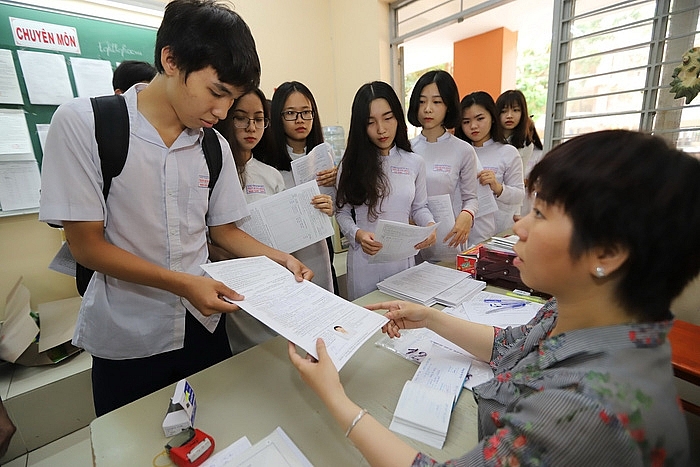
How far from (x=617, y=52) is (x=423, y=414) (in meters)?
3.01

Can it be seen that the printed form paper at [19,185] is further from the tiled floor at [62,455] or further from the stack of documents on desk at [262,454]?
the stack of documents on desk at [262,454]

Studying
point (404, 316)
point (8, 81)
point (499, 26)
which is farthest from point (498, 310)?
point (499, 26)

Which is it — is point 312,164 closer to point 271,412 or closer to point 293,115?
point 293,115

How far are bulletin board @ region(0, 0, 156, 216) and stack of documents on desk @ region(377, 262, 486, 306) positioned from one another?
2254 millimetres

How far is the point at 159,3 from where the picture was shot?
2.55 meters

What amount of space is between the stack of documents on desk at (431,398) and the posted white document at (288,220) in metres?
0.73

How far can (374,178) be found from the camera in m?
1.68

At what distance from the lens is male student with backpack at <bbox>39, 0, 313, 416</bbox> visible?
83cm

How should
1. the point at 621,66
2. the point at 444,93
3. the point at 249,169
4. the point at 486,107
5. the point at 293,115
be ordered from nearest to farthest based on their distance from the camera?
the point at 249,169, the point at 293,115, the point at 444,93, the point at 486,107, the point at 621,66

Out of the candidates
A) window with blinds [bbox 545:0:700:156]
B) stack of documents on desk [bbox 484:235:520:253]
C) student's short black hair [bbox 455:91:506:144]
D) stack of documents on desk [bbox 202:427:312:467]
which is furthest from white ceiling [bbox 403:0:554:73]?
stack of documents on desk [bbox 202:427:312:467]

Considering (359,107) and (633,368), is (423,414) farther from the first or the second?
(359,107)

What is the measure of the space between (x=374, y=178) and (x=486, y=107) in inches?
47.3

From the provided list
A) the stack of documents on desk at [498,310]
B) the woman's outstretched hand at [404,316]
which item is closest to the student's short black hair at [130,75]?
the woman's outstretched hand at [404,316]

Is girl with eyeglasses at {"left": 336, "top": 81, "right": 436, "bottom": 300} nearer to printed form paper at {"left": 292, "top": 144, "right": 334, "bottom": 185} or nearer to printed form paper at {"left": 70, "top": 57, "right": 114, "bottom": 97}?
printed form paper at {"left": 292, "top": 144, "right": 334, "bottom": 185}
